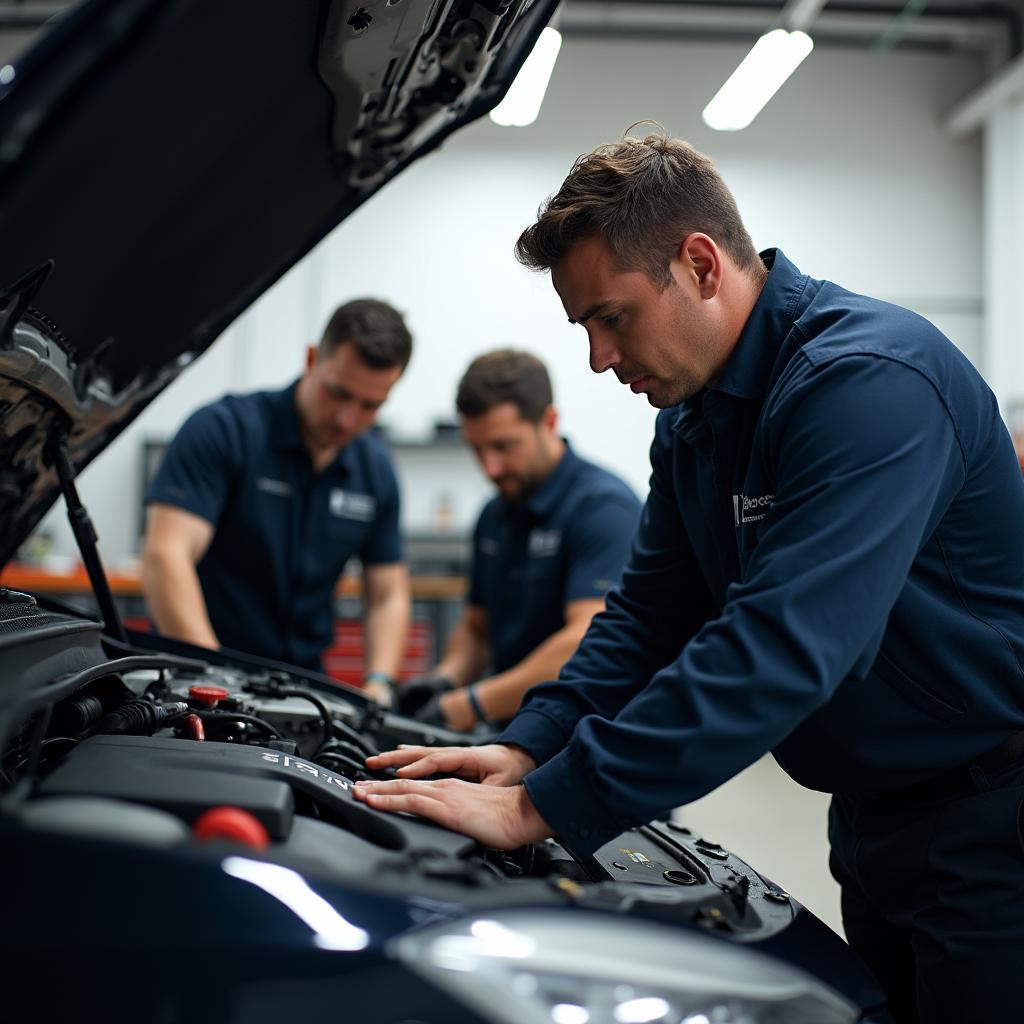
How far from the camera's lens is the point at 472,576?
2.72 meters

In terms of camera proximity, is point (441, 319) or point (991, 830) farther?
point (441, 319)

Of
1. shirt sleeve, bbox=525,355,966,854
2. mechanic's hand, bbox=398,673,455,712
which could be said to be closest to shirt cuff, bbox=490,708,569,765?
shirt sleeve, bbox=525,355,966,854

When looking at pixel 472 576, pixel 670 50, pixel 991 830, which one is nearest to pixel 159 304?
pixel 991 830

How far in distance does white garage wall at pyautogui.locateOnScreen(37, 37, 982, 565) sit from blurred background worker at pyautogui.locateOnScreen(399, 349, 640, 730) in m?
4.27

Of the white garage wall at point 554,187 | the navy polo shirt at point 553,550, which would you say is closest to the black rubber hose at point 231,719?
the navy polo shirt at point 553,550

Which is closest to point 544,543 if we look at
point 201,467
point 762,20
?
point 201,467

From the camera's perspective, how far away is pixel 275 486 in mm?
2268

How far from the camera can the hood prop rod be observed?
136 cm

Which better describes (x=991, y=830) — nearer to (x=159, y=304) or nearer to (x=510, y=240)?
(x=159, y=304)

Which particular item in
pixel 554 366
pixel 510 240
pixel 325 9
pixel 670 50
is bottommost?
pixel 325 9

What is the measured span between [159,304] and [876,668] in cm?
107

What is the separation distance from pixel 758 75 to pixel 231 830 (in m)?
4.84

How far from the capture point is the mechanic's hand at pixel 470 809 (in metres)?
0.91

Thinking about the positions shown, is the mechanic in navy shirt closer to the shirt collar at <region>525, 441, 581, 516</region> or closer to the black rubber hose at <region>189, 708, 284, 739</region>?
the black rubber hose at <region>189, 708, 284, 739</region>
